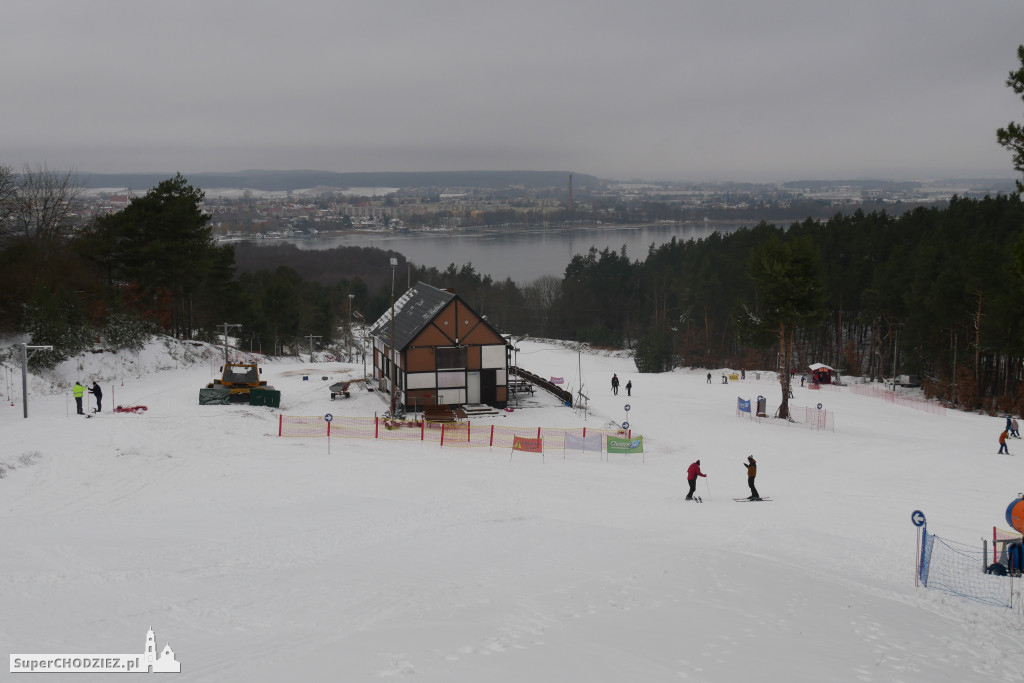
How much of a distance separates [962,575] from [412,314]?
82.1ft

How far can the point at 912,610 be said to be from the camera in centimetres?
1142

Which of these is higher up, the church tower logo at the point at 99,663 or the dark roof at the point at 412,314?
the dark roof at the point at 412,314

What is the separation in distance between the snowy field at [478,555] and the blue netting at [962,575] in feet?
1.22

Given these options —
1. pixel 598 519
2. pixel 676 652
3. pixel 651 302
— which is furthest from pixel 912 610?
pixel 651 302

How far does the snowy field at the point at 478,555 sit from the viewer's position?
30.1 ft

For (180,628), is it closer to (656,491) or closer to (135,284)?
(656,491)

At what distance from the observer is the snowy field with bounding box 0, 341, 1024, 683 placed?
9172 mm

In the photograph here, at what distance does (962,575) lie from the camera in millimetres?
13094

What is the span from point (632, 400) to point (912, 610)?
86.3ft

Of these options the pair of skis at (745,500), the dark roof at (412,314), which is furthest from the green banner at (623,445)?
the dark roof at (412,314)

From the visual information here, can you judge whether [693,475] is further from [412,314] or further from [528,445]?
[412,314]

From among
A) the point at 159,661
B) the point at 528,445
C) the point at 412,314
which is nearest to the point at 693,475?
the point at 528,445

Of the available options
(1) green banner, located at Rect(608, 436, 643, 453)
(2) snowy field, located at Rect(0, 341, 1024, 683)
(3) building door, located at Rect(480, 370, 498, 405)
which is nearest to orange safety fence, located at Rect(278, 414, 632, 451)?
(1) green banner, located at Rect(608, 436, 643, 453)

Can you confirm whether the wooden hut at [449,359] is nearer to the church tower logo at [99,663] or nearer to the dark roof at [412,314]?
the dark roof at [412,314]
